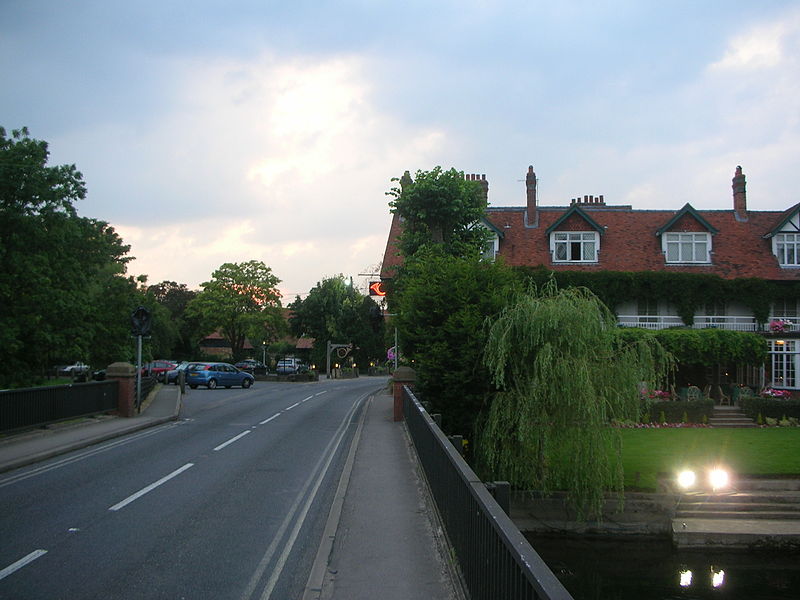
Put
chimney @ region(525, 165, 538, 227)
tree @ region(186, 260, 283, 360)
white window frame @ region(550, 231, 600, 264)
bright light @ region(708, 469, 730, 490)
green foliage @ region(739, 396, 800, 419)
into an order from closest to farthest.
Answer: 1. bright light @ region(708, 469, 730, 490)
2. green foliage @ region(739, 396, 800, 419)
3. white window frame @ region(550, 231, 600, 264)
4. chimney @ region(525, 165, 538, 227)
5. tree @ region(186, 260, 283, 360)

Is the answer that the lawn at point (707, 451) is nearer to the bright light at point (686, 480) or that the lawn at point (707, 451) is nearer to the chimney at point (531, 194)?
the bright light at point (686, 480)

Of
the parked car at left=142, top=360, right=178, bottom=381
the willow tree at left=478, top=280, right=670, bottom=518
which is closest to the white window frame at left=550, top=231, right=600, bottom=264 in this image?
the willow tree at left=478, top=280, right=670, bottom=518

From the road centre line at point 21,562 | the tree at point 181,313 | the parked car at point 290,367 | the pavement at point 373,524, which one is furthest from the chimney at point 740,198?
the tree at point 181,313

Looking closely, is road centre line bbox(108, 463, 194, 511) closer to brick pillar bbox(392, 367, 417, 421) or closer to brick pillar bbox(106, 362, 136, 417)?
brick pillar bbox(106, 362, 136, 417)

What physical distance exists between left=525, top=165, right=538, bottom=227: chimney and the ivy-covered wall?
19.3ft

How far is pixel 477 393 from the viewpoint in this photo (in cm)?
1862

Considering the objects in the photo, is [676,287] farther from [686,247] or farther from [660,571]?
[660,571]

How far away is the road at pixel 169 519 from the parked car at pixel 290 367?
4659cm

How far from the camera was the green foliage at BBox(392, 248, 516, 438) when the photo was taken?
60.1 ft

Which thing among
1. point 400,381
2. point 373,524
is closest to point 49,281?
point 400,381

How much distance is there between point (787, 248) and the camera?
38.4 metres

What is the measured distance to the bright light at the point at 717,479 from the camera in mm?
20594

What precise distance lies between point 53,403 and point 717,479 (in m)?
19.4

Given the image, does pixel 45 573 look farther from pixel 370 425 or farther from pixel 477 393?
pixel 370 425
